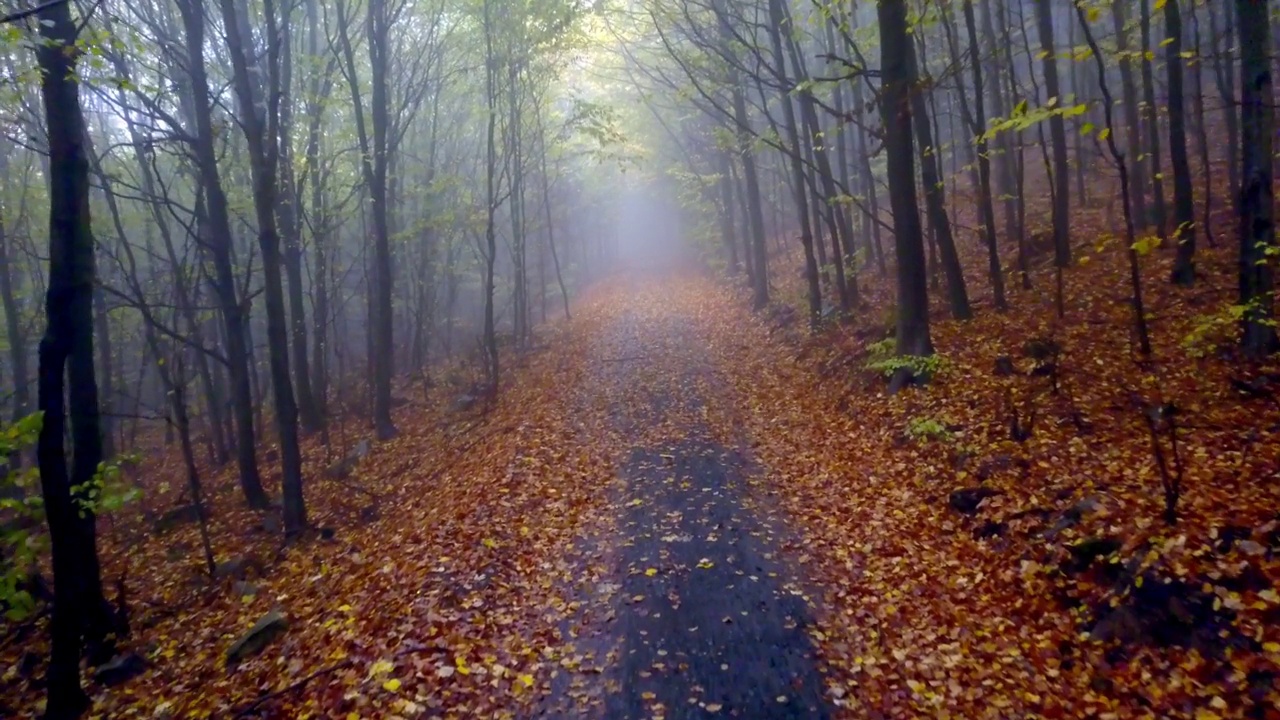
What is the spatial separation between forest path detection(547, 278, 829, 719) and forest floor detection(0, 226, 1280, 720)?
1.5 inches

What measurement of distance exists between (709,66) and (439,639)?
728 inches

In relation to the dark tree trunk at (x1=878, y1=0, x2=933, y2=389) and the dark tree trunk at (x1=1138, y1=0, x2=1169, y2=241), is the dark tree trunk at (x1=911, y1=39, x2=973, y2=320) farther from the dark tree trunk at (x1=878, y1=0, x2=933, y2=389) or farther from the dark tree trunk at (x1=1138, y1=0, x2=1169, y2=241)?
the dark tree trunk at (x1=1138, y1=0, x2=1169, y2=241)

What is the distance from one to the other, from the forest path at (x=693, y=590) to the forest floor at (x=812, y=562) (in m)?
0.04

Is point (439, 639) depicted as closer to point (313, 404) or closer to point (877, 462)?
point (877, 462)

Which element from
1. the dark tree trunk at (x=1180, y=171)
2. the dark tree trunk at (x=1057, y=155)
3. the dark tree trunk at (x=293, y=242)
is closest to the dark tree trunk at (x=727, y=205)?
the dark tree trunk at (x=1057, y=155)

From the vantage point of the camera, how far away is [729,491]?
10086mm

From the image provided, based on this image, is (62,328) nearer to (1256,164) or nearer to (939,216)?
(1256,164)

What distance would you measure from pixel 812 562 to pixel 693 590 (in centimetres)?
136

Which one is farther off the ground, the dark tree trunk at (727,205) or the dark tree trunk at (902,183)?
the dark tree trunk at (727,205)

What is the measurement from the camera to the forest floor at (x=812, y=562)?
19.0 ft

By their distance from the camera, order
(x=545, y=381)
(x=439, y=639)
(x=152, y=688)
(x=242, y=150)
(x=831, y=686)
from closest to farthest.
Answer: (x=831, y=686) → (x=439, y=639) → (x=152, y=688) → (x=545, y=381) → (x=242, y=150)

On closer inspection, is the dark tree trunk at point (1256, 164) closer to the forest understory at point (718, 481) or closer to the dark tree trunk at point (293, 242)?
the forest understory at point (718, 481)

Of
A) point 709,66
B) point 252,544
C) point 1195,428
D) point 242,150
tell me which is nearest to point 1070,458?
point 1195,428

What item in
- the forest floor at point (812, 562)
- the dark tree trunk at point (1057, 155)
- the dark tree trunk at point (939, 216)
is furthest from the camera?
the dark tree trunk at point (1057, 155)
